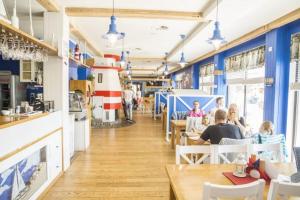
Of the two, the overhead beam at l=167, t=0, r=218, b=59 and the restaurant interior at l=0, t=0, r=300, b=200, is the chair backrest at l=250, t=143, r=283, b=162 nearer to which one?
the restaurant interior at l=0, t=0, r=300, b=200

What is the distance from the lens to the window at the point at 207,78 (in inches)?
352

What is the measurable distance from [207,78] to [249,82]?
12.2ft

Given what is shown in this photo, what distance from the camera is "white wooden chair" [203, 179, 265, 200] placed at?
4.19ft

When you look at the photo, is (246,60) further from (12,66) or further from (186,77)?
(186,77)

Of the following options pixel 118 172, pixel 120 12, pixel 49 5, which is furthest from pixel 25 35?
pixel 118 172

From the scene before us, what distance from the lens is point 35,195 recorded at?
2.97 meters

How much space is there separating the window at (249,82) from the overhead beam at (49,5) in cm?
431

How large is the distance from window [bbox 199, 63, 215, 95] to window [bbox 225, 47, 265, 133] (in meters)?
1.41

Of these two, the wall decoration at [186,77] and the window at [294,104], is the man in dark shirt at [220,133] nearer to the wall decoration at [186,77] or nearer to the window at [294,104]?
the window at [294,104]

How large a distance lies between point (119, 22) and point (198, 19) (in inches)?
68.6

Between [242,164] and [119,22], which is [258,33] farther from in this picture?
[242,164]

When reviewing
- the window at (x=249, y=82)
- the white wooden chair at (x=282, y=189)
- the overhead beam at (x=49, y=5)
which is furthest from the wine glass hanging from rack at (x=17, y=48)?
the window at (x=249, y=82)

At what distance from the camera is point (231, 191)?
1297 millimetres

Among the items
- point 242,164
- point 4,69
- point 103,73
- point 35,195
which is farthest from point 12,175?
point 103,73
